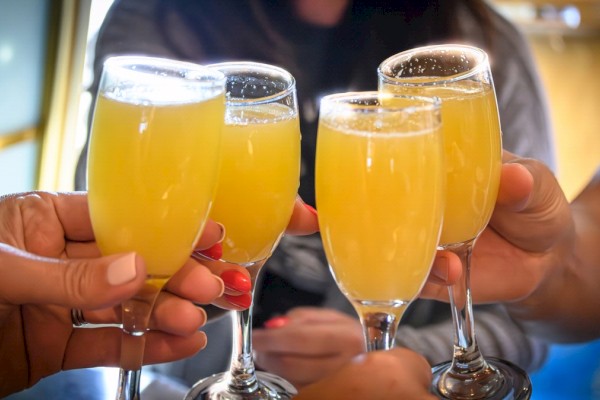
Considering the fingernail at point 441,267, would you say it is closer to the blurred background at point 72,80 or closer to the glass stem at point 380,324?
the glass stem at point 380,324

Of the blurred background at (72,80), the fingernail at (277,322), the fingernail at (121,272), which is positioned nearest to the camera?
the fingernail at (121,272)

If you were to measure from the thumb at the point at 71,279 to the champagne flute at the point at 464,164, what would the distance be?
1.28 feet

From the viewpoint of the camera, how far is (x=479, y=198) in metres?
0.84

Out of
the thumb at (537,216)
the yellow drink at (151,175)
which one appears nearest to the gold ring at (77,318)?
the yellow drink at (151,175)

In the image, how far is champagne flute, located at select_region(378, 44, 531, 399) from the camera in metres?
0.83

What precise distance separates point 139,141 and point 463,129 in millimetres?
378

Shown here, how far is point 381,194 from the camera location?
68cm

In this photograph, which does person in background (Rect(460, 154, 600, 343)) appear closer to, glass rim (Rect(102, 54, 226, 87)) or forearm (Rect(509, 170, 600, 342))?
forearm (Rect(509, 170, 600, 342))

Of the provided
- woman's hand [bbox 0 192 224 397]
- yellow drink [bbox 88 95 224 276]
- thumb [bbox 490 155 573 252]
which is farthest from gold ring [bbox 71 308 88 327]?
thumb [bbox 490 155 573 252]

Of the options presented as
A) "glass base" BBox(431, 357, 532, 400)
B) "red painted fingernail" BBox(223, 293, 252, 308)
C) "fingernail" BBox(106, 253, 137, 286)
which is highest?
"fingernail" BBox(106, 253, 137, 286)

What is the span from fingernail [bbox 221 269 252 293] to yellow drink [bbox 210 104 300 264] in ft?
0.12

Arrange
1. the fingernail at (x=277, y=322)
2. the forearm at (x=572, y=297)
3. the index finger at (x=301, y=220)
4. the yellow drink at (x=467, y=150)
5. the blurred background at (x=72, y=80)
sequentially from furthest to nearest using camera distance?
the blurred background at (x=72, y=80), the fingernail at (x=277, y=322), the forearm at (x=572, y=297), the index finger at (x=301, y=220), the yellow drink at (x=467, y=150)

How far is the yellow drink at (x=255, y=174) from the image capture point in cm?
83

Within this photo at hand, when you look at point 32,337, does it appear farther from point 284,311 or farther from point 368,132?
point 284,311
